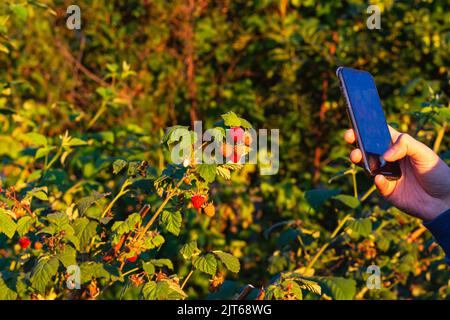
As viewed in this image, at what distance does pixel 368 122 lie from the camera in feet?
6.36

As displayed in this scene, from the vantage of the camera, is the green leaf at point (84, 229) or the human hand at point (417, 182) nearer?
the human hand at point (417, 182)

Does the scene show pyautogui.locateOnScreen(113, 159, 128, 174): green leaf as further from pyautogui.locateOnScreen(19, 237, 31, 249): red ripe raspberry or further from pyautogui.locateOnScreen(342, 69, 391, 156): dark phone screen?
pyautogui.locateOnScreen(342, 69, 391, 156): dark phone screen

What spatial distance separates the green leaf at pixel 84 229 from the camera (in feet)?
7.54

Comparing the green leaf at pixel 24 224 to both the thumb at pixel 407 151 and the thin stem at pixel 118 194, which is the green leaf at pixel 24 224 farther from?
the thumb at pixel 407 151

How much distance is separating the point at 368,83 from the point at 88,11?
3525 mm

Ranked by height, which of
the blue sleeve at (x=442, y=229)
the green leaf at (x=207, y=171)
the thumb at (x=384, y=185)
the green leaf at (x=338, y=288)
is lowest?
the green leaf at (x=338, y=288)

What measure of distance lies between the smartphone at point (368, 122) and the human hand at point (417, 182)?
0.02 m

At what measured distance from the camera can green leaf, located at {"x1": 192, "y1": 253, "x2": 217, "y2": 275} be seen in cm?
210

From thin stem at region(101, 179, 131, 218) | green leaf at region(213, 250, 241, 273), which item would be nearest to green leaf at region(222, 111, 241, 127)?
green leaf at region(213, 250, 241, 273)

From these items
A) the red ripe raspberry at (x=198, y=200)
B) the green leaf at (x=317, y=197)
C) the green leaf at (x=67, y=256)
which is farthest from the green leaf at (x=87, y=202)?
the green leaf at (x=317, y=197)

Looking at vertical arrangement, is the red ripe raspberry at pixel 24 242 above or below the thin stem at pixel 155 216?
below

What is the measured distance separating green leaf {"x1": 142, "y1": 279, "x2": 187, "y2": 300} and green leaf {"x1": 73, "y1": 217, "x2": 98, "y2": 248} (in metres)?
0.31

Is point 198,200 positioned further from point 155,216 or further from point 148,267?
point 148,267
